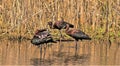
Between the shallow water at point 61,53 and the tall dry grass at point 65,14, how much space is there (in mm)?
843

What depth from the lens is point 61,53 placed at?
10219 mm

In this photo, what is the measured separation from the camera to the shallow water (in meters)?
9.02

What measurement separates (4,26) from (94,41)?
2.56 metres

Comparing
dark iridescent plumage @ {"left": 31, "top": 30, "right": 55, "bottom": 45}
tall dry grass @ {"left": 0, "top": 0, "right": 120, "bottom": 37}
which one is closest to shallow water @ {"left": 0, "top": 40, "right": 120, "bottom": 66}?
dark iridescent plumage @ {"left": 31, "top": 30, "right": 55, "bottom": 45}

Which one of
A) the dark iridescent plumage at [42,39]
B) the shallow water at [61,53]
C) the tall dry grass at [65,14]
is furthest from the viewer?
the tall dry grass at [65,14]

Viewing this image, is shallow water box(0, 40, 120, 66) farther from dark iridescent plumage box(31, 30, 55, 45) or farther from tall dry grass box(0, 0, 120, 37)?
tall dry grass box(0, 0, 120, 37)

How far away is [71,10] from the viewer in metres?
13.2

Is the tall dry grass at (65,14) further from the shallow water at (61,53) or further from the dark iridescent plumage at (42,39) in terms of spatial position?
the dark iridescent plumage at (42,39)

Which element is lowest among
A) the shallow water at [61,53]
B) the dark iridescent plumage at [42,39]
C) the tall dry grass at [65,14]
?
the shallow water at [61,53]

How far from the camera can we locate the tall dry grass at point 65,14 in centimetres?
1274

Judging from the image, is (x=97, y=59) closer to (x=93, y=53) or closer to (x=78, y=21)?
(x=93, y=53)

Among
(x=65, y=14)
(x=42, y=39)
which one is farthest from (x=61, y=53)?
(x=65, y=14)

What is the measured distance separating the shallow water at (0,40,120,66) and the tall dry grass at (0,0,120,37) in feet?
2.77

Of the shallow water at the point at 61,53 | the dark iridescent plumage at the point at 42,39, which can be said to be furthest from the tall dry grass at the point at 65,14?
the dark iridescent plumage at the point at 42,39
